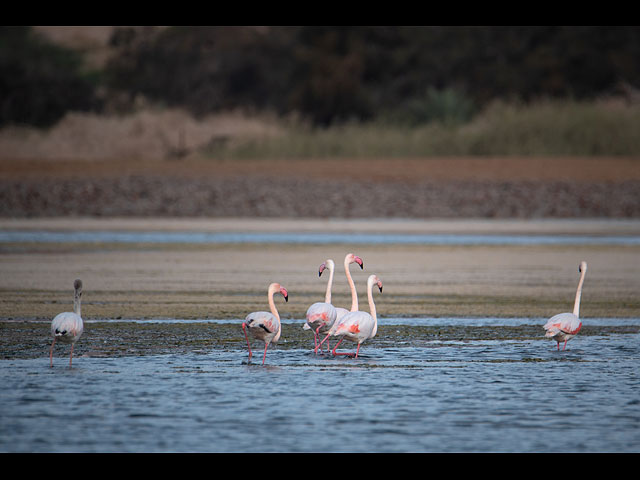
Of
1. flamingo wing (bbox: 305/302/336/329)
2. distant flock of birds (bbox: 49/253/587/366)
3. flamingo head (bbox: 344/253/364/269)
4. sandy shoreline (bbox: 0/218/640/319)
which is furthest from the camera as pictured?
sandy shoreline (bbox: 0/218/640/319)

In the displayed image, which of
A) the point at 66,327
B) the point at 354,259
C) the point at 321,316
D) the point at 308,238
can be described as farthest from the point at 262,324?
the point at 308,238

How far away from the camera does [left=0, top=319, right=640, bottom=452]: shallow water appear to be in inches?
306

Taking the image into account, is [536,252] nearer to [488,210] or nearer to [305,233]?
[305,233]

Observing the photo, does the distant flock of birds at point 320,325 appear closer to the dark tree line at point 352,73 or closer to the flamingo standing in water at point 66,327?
the flamingo standing in water at point 66,327

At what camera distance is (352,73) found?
2100 inches

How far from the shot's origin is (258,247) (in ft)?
73.6

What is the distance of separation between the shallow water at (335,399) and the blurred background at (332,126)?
64.5ft

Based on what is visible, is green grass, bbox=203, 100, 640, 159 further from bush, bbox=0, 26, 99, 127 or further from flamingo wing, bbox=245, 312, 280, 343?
flamingo wing, bbox=245, 312, 280, 343

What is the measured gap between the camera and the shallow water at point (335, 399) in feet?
25.5

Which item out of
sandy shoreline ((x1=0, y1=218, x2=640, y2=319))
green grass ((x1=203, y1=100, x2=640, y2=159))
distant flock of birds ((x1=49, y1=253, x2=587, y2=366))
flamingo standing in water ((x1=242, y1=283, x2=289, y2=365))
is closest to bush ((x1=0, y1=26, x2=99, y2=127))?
green grass ((x1=203, y1=100, x2=640, y2=159))

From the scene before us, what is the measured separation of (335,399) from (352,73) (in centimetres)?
4508

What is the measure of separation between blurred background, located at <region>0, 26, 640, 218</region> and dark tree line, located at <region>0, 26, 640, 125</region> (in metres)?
0.10

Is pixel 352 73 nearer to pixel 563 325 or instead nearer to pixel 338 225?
pixel 338 225
